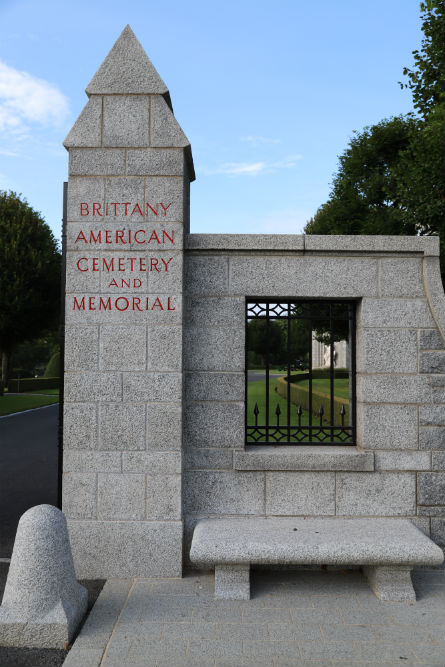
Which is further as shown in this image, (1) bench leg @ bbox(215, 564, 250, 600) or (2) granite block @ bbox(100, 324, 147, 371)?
(2) granite block @ bbox(100, 324, 147, 371)

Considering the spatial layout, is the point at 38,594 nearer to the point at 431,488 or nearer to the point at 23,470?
the point at 431,488

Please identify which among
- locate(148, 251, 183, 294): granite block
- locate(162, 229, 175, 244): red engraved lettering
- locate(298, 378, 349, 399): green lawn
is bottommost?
locate(298, 378, 349, 399): green lawn

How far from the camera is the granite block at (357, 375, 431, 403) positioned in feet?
17.4

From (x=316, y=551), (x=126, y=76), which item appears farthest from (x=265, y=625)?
(x=126, y=76)

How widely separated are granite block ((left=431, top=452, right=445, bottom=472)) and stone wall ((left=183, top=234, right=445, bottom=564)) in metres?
0.01

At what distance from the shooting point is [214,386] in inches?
209

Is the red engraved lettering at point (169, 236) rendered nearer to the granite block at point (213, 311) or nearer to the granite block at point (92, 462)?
the granite block at point (213, 311)

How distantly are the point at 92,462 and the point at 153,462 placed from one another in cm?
60

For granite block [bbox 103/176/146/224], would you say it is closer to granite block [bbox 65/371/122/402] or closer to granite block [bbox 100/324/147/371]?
granite block [bbox 100/324/147/371]

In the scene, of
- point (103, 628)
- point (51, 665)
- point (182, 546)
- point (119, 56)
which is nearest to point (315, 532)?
point (182, 546)

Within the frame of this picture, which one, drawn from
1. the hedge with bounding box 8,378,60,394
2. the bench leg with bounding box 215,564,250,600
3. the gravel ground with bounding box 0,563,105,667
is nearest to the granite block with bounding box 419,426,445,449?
the bench leg with bounding box 215,564,250,600

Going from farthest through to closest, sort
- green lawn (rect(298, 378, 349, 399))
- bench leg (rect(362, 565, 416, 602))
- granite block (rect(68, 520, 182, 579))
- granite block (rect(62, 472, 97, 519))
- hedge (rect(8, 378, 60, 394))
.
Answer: hedge (rect(8, 378, 60, 394)) → green lawn (rect(298, 378, 349, 399)) → granite block (rect(62, 472, 97, 519)) → granite block (rect(68, 520, 182, 579)) → bench leg (rect(362, 565, 416, 602))

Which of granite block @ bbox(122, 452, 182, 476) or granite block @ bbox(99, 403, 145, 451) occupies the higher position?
granite block @ bbox(99, 403, 145, 451)

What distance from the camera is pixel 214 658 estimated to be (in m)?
3.54
